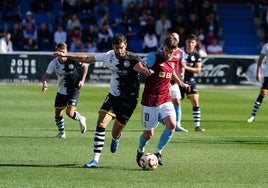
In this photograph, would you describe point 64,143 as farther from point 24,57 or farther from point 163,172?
point 24,57

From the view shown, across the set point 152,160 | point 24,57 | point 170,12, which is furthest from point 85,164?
point 170,12

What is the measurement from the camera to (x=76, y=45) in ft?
123

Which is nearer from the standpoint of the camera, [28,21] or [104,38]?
[104,38]

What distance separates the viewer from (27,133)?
18359 millimetres

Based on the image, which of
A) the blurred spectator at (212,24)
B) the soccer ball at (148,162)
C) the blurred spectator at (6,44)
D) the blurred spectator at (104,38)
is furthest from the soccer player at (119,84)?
the blurred spectator at (212,24)

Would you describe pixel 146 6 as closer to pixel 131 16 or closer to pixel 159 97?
pixel 131 16

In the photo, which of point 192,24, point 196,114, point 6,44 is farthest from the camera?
point 192,24

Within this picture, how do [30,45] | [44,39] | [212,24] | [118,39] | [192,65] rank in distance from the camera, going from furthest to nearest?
1. [212,24]
2. [44,39]
3. [30,45]
4. [192,65]
5. [118,39]

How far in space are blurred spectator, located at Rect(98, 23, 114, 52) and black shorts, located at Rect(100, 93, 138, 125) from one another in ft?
77.8

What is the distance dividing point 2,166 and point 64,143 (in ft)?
11.1

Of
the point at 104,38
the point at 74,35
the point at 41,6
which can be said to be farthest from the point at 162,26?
the point at 41,6

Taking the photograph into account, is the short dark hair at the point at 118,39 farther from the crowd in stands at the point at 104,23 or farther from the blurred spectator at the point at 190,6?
the blurred spectator at the point at 190,6

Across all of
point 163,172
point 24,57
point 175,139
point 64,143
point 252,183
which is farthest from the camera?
point 24,57

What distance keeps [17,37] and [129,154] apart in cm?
2368
